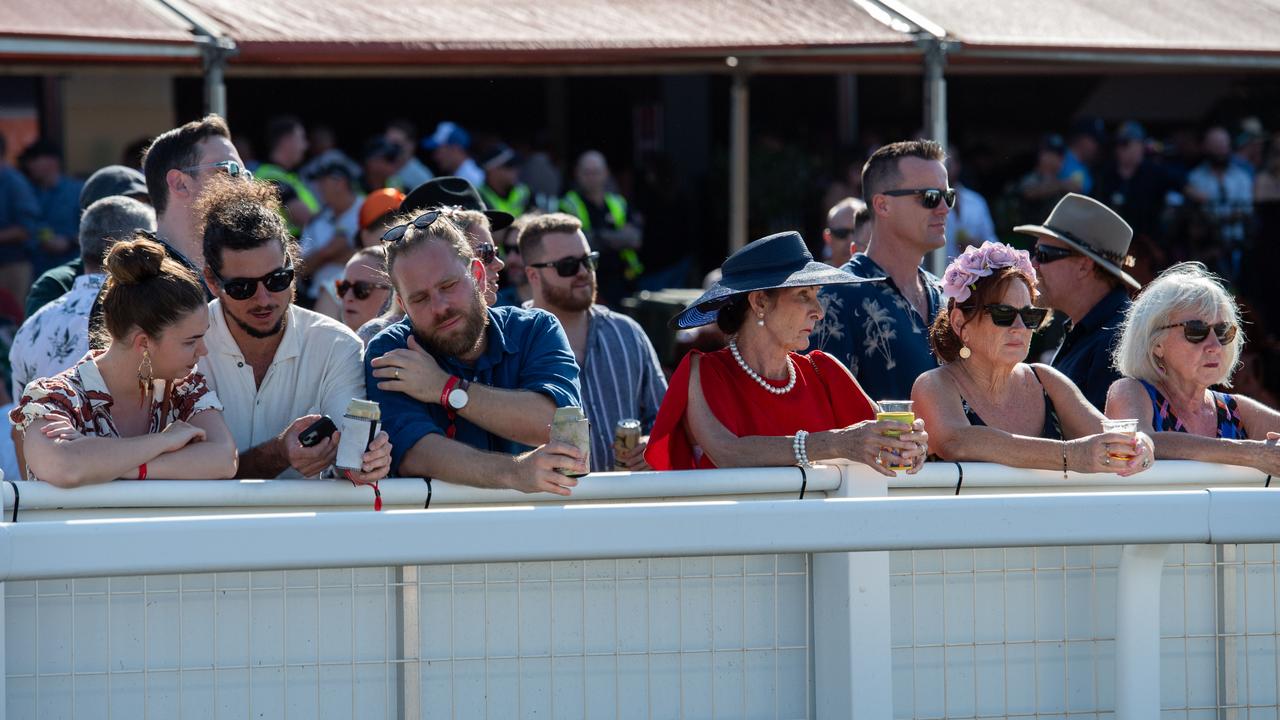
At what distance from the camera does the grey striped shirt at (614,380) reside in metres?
4.87

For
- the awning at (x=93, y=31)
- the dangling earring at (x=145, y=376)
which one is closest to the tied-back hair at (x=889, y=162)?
the dangling earring at (x=145, y=376)

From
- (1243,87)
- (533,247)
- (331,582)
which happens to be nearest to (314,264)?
(533,247)

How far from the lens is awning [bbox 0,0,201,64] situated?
6.36 metres

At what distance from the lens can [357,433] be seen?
289cm

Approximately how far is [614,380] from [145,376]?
1.98 m

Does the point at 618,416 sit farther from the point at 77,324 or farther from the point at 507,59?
the point at 507,59

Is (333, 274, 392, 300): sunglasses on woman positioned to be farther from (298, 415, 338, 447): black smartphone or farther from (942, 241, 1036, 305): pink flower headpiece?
(942, 241, 1036, 305): pink flower headpiece

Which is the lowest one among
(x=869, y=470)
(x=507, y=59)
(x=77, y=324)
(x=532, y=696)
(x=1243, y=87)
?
(x=532, y=696)

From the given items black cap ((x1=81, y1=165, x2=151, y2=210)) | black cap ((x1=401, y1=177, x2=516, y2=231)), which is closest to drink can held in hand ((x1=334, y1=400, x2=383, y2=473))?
black cap ((x1=401, y1=177, x2=516, y2=231))

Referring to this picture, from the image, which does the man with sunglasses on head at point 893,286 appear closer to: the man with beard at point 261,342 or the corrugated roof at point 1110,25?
the man with beard at point 261,342

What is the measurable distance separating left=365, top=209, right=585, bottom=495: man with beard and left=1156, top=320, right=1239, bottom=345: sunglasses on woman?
1609 millimetres

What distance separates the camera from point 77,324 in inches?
158

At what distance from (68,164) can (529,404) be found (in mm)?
10465

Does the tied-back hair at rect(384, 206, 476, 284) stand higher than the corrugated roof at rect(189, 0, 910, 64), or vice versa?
the corrugated roof at rect(189, 0, 910, 64)
